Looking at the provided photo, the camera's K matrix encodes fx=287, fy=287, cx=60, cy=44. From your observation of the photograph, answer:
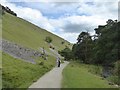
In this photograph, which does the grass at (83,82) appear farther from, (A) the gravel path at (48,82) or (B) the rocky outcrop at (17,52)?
(B) the rocky outcrop at (17,52)

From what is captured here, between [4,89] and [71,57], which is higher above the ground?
[71,57]

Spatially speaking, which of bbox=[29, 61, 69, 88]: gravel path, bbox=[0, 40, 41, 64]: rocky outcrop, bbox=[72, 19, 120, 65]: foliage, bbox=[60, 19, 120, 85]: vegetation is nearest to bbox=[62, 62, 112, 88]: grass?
bbox=[29, 61, 69, 88]: gravel path

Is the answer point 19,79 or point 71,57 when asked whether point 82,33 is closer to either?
point 71,57

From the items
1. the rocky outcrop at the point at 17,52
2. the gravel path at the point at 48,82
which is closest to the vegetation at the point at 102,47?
the rocky outcrop at the point at 17,52

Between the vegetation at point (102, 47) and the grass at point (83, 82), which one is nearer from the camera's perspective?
the grass at point (83, 82)

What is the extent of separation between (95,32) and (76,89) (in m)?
93.2

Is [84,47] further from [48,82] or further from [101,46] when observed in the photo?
[48,82]

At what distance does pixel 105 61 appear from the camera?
3556 inches

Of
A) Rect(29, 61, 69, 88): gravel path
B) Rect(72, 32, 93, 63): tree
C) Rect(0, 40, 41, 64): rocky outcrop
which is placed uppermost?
Rect(72, 32, 93, 63): tree

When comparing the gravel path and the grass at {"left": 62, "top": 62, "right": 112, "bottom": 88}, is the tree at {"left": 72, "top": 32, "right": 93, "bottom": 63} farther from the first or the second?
the gravel path

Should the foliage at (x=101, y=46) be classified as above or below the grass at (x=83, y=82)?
above

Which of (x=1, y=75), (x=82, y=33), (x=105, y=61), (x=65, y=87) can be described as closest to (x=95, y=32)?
(x=82, y=33)

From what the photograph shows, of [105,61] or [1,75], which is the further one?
[105,61]

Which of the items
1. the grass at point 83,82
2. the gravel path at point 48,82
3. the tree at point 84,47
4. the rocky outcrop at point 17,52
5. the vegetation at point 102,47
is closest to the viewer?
the grass at point 83,82
